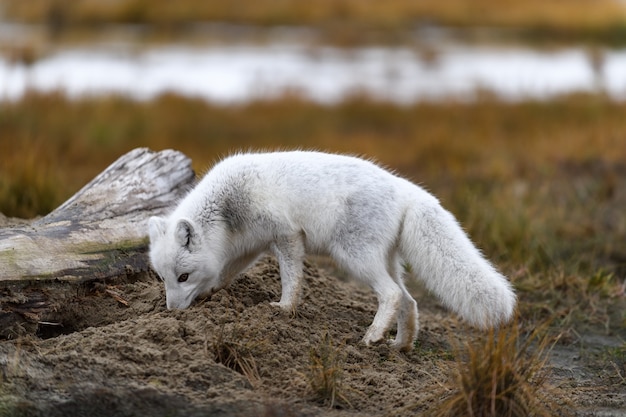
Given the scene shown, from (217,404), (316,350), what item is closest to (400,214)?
(316,350)

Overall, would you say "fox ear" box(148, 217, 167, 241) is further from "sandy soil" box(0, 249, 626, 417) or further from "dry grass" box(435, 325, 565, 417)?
"dry grass" box(435, 325, 565, 417)

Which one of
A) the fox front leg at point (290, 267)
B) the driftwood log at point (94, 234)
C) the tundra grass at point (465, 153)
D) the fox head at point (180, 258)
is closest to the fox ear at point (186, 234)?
the fox head at point (180, 258)

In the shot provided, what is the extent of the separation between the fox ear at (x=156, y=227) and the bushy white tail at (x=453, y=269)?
5.07ft

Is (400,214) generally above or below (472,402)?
above

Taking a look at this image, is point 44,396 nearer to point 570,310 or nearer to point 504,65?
point 570,310

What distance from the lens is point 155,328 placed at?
500 centimetres

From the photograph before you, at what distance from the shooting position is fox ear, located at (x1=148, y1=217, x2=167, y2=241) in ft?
18.0

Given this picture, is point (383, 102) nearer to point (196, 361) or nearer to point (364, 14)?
point (196, 361)

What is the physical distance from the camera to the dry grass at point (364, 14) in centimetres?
3450

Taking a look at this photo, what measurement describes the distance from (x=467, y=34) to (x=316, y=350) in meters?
32.2

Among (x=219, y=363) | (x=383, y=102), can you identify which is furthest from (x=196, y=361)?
(x=383, y=102)

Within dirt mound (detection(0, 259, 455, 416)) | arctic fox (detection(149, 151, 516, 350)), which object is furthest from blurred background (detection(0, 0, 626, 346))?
dirt mound (detection(0, 259, 455, 416))

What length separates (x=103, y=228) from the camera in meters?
6.02

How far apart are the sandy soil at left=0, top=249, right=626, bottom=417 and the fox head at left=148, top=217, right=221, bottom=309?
136 mm
